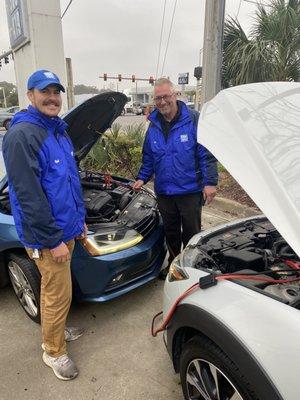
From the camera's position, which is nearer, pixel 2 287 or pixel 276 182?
pixel 276 182

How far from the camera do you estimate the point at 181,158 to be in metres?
3.02

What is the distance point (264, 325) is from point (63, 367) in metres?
1.53

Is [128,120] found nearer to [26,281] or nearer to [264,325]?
[26,281]

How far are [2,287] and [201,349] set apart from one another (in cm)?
219

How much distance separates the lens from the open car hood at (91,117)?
3.02 metres

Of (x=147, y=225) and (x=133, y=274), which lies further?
(x=147, y=225)

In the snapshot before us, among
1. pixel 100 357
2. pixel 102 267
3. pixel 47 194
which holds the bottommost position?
pixel 100 357

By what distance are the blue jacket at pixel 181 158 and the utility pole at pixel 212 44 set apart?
3155 millimetres

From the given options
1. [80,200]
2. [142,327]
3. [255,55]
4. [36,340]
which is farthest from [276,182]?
[255,55]

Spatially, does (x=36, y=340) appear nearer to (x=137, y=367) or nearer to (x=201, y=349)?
(x=137, y=367)

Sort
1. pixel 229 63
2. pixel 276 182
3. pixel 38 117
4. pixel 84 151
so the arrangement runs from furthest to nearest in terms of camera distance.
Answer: pixel 229 63
pixel 84 151
pixel 38 117
pixel 276 182

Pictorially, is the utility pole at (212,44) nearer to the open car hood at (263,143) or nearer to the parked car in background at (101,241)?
the parked car in background at (101,241)

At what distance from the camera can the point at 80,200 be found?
2287mm

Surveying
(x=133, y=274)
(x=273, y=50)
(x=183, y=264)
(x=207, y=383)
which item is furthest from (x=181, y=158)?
(x=273, y=50)
